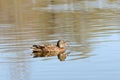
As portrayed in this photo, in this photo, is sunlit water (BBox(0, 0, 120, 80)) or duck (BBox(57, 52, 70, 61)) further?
duck (BBox(57, 52, 70, 61))

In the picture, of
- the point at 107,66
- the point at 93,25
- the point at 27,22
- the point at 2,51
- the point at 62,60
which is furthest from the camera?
the point at 27,22

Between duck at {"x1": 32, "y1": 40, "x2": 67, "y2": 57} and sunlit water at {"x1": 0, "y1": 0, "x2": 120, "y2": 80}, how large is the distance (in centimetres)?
20

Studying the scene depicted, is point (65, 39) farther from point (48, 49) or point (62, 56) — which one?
point (62, 56)

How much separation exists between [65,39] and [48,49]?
77.1 inches

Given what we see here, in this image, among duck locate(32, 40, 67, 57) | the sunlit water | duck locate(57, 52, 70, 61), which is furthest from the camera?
duck locate(32, 40, 67, 57)

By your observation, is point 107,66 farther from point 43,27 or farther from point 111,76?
point 43,27

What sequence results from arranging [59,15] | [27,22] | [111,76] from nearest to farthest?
[111,76], [27,22], [59,15]

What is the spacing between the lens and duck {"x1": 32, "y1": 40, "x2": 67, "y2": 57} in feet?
50.0

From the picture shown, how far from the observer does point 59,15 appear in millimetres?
23625

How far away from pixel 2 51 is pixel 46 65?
6.63 ft

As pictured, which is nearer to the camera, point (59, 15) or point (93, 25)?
point (93, 25)

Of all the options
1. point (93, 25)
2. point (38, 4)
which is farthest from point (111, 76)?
point (38, 4)

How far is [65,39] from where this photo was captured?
17.4 m

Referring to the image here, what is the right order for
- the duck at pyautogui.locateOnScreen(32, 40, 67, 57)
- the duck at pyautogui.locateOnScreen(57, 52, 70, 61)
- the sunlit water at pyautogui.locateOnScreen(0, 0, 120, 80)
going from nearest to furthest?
the sunlit water at pyautogui.locateOnScreen(0, 0, 120, 80)
the duck at pyautogui.locateOnScreen(57, 52, 70, 61)
the duck at pyautogui.locateOnScreen(32, 40, 67, 57)
